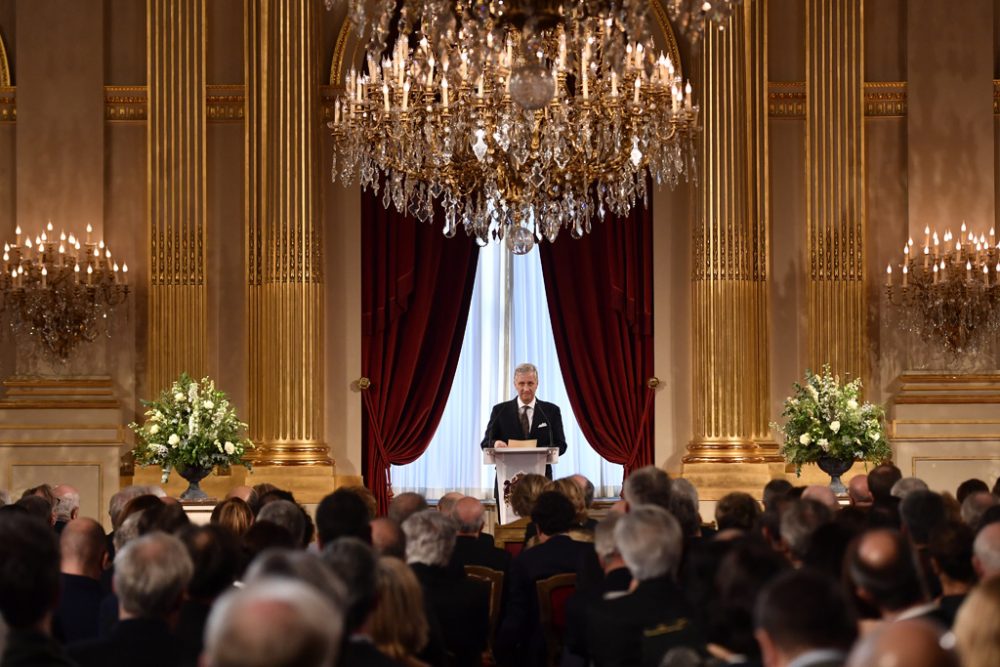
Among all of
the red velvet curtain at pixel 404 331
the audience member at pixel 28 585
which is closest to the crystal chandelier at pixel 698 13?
the audience member at pixel 28 585

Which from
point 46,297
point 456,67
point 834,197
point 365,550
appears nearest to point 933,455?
point 834,197

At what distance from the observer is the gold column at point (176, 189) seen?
528 inches

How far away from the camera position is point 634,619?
17.5 feet

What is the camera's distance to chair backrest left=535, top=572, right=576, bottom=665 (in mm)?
7176

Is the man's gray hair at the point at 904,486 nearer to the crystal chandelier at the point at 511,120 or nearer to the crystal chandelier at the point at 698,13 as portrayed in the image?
the crystal chandelier at the point at 698,13

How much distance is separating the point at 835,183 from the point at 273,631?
39.0 feet

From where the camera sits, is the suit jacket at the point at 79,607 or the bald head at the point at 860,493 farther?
the bald head at the point at 860,493

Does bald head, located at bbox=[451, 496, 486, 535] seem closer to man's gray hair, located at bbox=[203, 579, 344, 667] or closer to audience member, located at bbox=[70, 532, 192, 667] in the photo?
audience member, located at bbox=[70, 532, 192, 667]

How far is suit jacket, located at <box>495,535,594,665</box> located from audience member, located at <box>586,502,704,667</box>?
75.7 inches

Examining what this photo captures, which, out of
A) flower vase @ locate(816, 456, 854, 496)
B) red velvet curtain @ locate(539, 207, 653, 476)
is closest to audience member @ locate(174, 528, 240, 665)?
flower vase @ locate(816, 456, 854, 496)

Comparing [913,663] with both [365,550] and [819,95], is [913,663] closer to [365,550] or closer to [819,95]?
[365,550]

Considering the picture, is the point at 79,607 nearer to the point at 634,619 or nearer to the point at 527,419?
the point at 634,619

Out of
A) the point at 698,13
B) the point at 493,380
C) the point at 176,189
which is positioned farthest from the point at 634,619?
the point at 493,380

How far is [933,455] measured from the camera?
13352 mm
